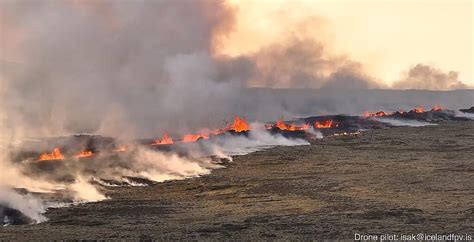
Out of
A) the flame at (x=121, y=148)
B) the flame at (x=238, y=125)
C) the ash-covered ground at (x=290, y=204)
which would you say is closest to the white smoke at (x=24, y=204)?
the ash-covered ground at (x=290, y=204)

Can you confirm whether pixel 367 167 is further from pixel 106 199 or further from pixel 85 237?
pixel 85 237

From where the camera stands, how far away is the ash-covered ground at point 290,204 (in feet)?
74.1

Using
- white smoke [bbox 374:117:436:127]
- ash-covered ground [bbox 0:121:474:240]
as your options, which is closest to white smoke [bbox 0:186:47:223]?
ash-covered ground [bbox 0:121:474:240]

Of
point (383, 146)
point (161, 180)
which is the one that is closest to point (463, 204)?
point (161, 180)

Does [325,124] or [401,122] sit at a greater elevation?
[401,122]

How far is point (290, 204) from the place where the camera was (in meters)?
28.7

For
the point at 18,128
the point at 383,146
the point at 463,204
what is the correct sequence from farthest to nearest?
the point at 18,128 < the point at 383,146 < the point at 463,204

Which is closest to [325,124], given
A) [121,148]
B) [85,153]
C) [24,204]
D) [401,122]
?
[401,122]

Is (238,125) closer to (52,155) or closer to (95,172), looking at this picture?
(52,155)

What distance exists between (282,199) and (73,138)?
37.0 metres

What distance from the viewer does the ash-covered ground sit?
22.6 m

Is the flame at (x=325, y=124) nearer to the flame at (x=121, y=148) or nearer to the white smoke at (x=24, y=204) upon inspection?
the flame at (x=121, y=148)

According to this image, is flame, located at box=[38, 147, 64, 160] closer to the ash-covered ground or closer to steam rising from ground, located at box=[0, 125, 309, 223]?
steam rising from ground, located at box=[0, 125, 309, 223]

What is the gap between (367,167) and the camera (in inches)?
1678
